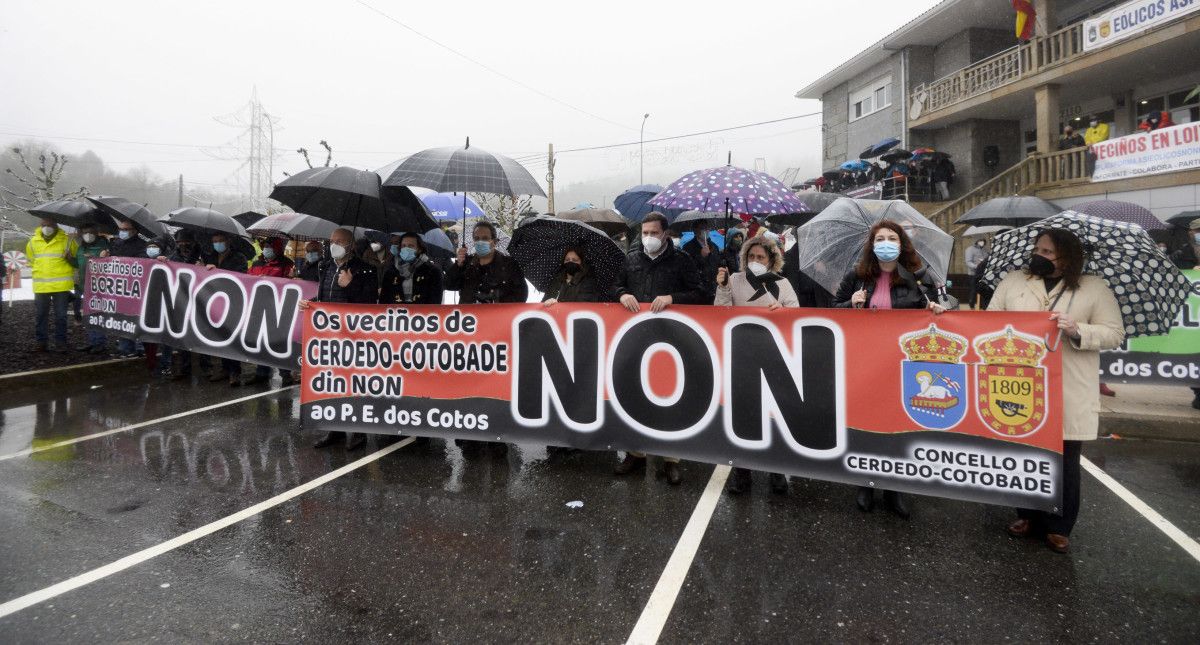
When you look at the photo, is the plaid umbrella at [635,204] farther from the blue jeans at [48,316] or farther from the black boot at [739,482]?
the blue jeans at [48,316]

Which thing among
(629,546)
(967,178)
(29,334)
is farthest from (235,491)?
(967,178)

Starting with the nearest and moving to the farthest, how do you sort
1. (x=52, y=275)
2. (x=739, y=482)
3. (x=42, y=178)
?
(x=739, y=482), (x=52, y=275), (x=42, y=178)

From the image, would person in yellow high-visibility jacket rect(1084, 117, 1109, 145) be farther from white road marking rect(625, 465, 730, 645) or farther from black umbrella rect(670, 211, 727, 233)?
white road marking rect(625, 465, 730, 645)

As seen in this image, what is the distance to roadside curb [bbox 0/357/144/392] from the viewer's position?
6996mm

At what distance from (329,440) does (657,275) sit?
3141 mm

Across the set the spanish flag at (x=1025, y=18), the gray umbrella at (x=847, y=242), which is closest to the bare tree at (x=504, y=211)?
the spanish flag at (x=1025, y=18)

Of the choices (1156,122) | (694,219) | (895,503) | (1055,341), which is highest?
(1156,122)

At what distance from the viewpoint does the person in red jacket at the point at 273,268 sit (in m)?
7.75

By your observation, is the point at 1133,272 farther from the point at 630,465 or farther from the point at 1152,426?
the point at 1152,426

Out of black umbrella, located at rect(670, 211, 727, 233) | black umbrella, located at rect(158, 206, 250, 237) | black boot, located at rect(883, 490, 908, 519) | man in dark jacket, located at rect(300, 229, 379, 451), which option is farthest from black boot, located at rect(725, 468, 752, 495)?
black umbrella, located at rect(158, 206, 250, 237)

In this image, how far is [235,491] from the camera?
4.12 metres

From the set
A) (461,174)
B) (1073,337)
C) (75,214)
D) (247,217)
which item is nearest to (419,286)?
(461,174)

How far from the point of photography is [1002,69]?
1739 cm

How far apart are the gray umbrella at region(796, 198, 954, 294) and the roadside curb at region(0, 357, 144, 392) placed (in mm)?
8673
